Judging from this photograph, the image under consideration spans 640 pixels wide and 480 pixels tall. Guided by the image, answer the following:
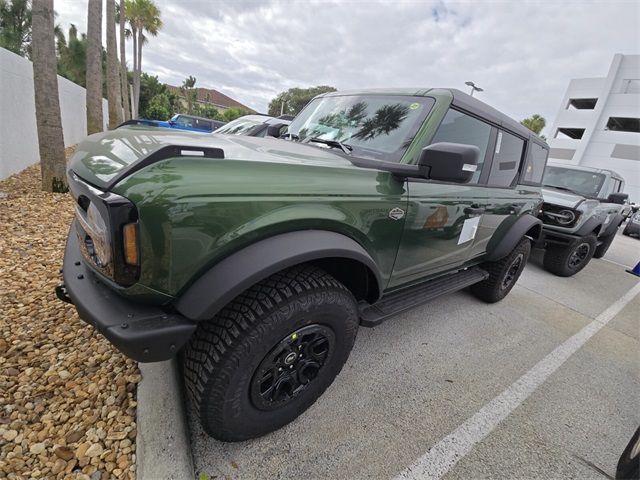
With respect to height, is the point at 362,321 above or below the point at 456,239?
below

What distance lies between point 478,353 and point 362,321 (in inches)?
58.1

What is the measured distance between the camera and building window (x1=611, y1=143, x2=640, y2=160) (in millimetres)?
27242

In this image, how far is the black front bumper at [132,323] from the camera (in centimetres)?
119

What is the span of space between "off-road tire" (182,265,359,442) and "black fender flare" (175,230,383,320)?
7.3 inches

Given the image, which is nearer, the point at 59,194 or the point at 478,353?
the point at 478,353

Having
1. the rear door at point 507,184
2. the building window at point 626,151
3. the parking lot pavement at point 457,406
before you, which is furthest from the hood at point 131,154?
the building window at point 626,151

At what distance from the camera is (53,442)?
1.56 metres

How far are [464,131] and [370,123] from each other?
0.73m

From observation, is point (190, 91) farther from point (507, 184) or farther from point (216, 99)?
point (507, 184)

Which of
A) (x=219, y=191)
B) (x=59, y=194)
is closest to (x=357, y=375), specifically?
(x=219, y=191)

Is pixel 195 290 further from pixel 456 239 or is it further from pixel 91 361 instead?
pixel 456 239

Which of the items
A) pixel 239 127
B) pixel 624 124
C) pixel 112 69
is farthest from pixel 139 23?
pixel 624 124

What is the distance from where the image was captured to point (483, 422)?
6.77ft

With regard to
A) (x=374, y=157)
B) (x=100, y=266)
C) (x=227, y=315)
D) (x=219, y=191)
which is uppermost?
(x=374, y=157)
